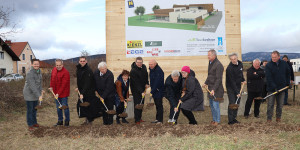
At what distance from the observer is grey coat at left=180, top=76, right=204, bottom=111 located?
5.73 m

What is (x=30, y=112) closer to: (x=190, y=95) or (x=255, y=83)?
(x=190, y=95)

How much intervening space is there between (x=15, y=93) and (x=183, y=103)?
7.75 m

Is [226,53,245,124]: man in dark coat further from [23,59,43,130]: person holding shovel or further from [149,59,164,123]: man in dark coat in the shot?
[23,59,43,130]: person holding shovel

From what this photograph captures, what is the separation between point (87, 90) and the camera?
6.16 m

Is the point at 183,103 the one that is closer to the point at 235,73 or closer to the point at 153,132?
the point at 153,132

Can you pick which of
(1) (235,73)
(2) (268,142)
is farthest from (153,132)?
(1) (235,73)

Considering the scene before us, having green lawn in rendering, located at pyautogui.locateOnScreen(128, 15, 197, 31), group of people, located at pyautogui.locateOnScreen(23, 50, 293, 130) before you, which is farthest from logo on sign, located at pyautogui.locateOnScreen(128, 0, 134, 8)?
group of people, located at pyautogui.locateOnScreen(23, 50, 293, 130)

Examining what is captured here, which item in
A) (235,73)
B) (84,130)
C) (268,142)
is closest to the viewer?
(268,142)

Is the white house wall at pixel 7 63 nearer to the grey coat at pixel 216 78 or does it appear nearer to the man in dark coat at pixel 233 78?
the grey coat at pixel 216 78

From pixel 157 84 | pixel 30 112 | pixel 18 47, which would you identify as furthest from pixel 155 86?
pixel 18 47

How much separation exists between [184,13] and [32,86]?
5245 mm

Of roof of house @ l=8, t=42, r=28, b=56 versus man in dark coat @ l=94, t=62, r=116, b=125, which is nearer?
man in dark coat @ l=94, t=62, r=116, b=125

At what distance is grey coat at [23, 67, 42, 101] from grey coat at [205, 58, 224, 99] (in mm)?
4070

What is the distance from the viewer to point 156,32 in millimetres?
8438
